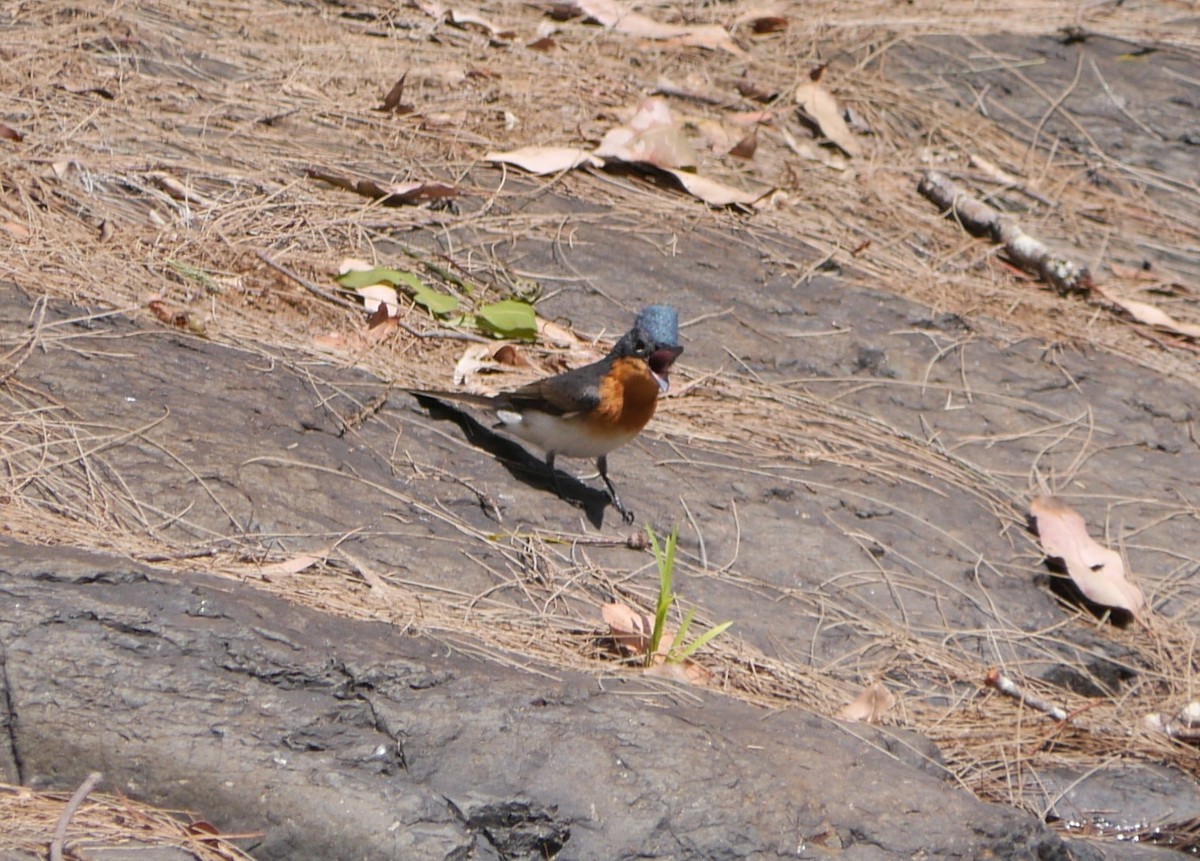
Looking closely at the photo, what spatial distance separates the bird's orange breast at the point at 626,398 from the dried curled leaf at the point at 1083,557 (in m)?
1.90

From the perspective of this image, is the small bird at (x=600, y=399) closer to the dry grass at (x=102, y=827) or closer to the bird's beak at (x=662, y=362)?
the bird's beak at (x=662, y=362)

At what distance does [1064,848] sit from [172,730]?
2.57 m

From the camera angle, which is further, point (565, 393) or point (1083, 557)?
A: point (1083, 557)

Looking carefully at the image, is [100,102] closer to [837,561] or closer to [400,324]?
[400,324]

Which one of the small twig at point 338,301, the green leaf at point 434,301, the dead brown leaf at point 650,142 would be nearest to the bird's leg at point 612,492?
the small twig at point 338,301

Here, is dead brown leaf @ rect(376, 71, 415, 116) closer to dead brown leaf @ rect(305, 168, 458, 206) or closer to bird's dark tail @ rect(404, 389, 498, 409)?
dead brown leaf @ rect(305, 168, 458, 206)

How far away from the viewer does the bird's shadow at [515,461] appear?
221 inches

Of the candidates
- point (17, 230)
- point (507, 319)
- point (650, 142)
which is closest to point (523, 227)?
point (507, 319)

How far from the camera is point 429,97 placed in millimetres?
8031

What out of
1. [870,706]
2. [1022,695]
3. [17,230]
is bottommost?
[1022,695]

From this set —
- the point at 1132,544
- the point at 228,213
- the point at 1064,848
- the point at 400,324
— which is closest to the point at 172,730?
the point at 1064,848

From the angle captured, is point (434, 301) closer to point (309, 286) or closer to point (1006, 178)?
point (309, 286)

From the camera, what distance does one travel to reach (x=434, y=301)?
6.24 m

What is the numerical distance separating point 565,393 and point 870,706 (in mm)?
1742
